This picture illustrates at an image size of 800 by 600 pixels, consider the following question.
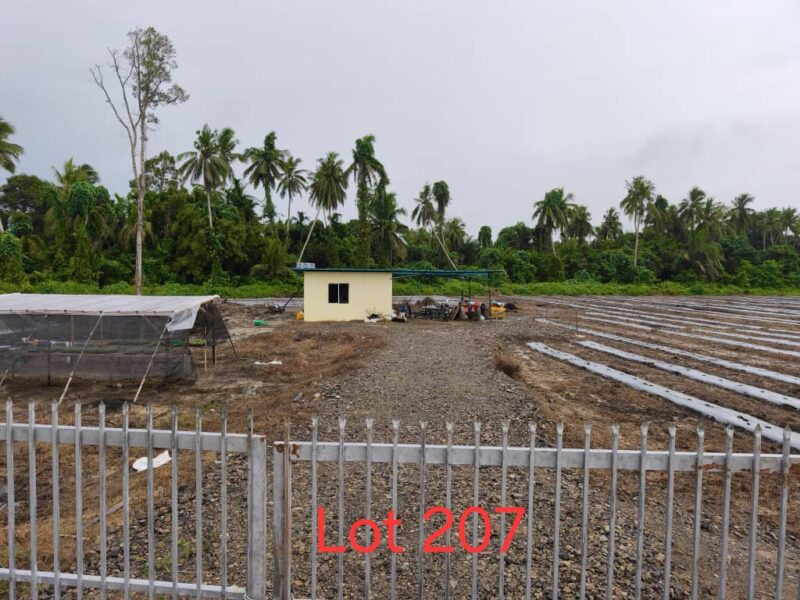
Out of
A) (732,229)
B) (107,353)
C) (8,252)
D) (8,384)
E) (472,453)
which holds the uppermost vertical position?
(732,229)

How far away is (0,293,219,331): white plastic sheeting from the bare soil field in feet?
4.64

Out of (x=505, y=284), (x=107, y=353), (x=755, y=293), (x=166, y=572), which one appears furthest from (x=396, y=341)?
(x=755, y=293)

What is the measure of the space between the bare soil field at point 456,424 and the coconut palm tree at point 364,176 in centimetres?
2619

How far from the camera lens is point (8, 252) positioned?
1243 inches

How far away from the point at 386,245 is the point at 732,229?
4220 cm

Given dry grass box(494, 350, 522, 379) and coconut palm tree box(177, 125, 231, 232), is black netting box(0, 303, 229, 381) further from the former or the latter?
coconut palm tree box(177, 125, 231, 232)

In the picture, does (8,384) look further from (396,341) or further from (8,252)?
(8,252)

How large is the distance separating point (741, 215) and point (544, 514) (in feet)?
230

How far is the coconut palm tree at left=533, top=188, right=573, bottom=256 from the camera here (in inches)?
1989

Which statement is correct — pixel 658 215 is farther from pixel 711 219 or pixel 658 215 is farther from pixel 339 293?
pixel 339 293

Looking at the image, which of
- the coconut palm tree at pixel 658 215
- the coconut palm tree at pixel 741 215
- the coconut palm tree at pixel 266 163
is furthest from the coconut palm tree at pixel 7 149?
the coconut palm tree at pixel 741 215

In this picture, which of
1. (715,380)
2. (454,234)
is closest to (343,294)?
(715,380)

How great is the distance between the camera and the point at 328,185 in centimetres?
4247

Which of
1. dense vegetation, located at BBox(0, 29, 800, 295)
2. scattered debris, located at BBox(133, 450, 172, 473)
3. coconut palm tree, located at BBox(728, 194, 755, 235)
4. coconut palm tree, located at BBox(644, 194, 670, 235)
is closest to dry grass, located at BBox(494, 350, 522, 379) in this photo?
scattered debris, located at BBox(133, 450, 172, 473)
